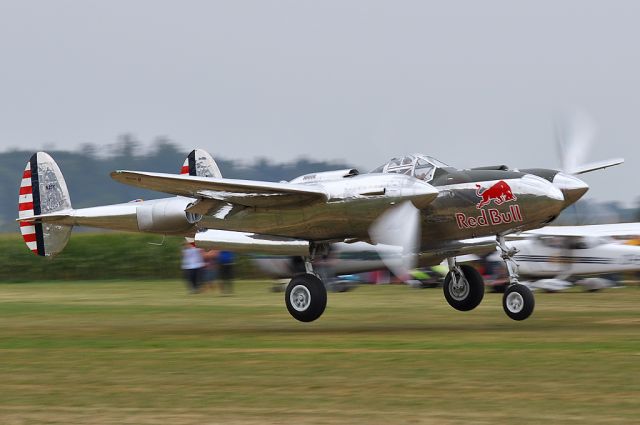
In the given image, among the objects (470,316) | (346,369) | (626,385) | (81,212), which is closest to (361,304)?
(470,316)

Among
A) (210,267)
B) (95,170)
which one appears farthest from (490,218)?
(95,170)

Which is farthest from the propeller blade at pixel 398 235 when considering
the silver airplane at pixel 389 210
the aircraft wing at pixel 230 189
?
the aircraft wing at pixel 230 189

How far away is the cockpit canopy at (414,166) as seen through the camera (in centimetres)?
1725

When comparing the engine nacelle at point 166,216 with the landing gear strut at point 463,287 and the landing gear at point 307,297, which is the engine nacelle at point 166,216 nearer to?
the landing gear at point 307,297

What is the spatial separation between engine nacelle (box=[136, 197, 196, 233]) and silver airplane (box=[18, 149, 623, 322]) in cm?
35

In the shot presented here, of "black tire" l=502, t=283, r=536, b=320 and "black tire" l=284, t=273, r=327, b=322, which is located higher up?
"black tire" l=284, t=273, r=327, b=322

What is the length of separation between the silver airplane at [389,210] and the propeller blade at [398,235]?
16 mm

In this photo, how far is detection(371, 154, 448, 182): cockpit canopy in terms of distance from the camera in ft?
56.6

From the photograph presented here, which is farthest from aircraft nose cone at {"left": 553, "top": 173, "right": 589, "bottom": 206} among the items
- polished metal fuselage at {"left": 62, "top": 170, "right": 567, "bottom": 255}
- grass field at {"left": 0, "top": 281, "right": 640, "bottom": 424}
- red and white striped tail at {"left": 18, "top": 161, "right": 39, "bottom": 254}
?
red and white striped tail at {"left": 18, "top": 161, "right": 39, "bottom": 254}

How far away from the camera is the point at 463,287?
1936 centimetres

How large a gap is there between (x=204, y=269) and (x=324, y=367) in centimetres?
1930

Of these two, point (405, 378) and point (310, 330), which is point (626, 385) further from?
point (310, 330)

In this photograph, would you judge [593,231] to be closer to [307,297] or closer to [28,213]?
[307,297]

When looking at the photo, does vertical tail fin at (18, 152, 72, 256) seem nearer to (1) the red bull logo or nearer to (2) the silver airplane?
(2) the silver airplane
